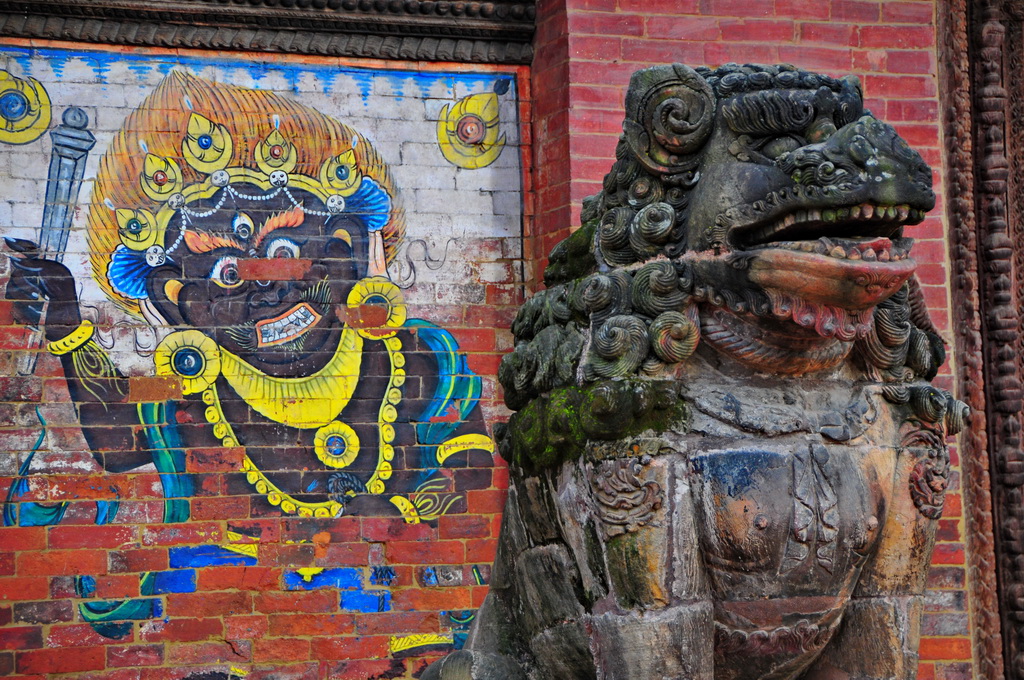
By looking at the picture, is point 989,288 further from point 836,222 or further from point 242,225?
point 836,222

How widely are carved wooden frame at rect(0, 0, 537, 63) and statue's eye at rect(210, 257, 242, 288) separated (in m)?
1.05

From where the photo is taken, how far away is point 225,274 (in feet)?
19.3

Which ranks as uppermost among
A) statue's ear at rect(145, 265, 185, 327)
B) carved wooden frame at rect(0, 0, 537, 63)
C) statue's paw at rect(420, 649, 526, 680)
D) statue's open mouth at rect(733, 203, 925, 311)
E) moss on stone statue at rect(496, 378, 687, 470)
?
carved wooden frame at rect(0, 0, 537, 63)

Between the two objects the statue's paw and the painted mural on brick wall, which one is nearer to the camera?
the statue's paw

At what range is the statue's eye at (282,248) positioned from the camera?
5.93 meters

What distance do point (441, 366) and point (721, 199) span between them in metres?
3.28

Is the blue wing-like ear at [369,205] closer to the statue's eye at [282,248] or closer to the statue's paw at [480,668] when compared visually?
the statue's eye at [282,248]

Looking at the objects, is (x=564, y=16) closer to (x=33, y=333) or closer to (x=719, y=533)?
(x=33, y=333)

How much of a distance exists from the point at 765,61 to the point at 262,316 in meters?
2.67

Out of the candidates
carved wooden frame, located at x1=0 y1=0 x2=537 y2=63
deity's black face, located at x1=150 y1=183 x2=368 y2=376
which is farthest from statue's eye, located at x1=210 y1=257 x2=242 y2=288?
carved wooden frame, located at x1=0 y1=0 x2=537 y2=63

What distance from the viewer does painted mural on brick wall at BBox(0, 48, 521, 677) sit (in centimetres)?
569

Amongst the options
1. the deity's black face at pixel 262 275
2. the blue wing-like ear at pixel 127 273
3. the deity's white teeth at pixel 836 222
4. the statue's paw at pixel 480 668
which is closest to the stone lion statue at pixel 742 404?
the deity's white teeth at pixel 836 222

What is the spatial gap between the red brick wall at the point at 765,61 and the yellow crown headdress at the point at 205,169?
0.88 meters

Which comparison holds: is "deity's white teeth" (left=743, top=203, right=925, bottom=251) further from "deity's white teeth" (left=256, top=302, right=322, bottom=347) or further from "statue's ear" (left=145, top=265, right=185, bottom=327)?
"statue's ear" (left=145, top=265, right=185, bottom=327)
